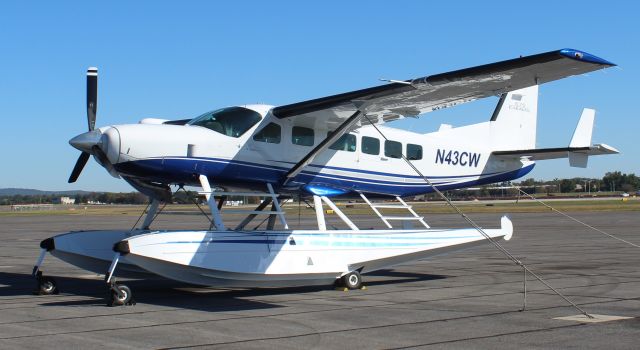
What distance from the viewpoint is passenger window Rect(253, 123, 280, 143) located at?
44.7 feet

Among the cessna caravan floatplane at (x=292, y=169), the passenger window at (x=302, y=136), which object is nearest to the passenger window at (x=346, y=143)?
the cessna caravan floatplane at (x=292, y=169)

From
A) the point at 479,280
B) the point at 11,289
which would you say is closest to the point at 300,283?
the point at 479,280

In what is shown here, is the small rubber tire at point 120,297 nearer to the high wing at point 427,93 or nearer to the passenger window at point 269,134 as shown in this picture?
the passenger window at point 269,134

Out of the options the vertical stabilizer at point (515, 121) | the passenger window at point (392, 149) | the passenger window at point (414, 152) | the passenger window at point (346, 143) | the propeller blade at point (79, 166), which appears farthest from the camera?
the vertical stabilizer at point (515, 121)

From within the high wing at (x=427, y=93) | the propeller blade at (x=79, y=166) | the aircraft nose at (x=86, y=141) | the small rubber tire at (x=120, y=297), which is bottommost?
the small rubber tire at (x=120, y=297)

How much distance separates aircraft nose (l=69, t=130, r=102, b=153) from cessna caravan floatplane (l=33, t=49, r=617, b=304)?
0.02 m

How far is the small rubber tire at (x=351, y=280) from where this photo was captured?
13547 mm

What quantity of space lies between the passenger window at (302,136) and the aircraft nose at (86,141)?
355cm

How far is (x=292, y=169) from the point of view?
13898mm

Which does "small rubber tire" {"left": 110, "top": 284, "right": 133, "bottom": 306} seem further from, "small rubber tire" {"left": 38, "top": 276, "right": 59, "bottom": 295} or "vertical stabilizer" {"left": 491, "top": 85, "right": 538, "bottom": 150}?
"vertical stabilizer" {"left": 491, "top": 85, "right": 538, "bottom": 150}

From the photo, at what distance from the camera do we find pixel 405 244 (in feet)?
46.2

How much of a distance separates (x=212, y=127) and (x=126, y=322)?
14.6 ft

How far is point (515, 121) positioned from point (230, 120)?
7671 millimetres

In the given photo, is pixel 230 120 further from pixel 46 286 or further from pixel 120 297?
pixel 46 286
